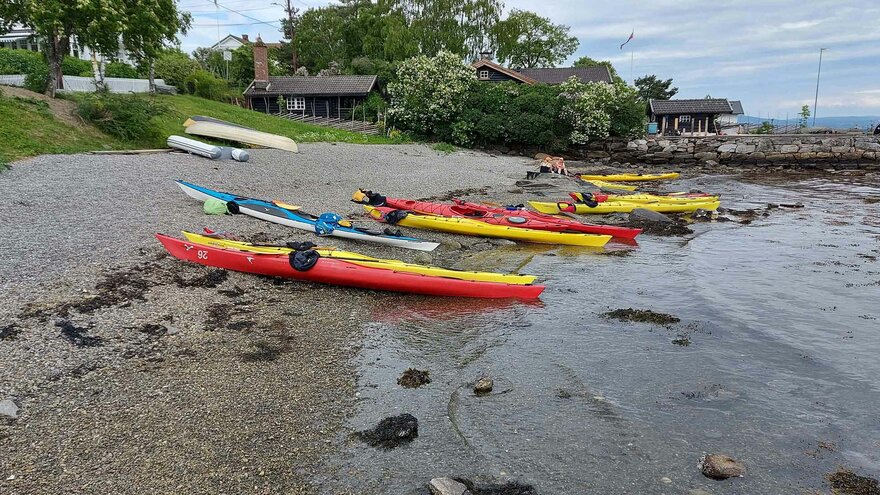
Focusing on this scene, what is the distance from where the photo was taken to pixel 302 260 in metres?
8.48

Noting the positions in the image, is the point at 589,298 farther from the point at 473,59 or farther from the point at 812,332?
the point at 473,59

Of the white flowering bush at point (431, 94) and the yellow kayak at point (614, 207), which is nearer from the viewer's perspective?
the yellow kayak at point (614, 207)

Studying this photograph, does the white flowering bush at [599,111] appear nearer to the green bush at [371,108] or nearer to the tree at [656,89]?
the green bush at [371,108]

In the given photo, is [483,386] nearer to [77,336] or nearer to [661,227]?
[77,336]

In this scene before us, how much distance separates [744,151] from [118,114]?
33.9 m

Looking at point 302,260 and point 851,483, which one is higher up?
point 302,260

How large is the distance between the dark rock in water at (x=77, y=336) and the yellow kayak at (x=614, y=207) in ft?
39.3

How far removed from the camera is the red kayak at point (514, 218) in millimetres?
12867

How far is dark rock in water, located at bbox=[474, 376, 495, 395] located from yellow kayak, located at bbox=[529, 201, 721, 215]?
10.5m

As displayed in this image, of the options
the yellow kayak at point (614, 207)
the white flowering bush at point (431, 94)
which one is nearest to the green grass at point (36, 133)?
the yellow kayak at point (614, 207)

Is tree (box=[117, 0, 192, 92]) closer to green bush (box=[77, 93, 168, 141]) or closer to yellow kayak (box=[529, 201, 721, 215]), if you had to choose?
green bush (box=[77, 93, 168, 141])

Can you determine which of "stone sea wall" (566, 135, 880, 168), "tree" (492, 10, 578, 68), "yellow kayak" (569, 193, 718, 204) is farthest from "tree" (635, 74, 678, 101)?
"yellow kayak" (569, 193, 718, 204)

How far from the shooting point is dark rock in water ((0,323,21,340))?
5.75 m

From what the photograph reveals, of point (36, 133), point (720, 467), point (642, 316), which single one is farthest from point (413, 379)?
point (36, 133)
